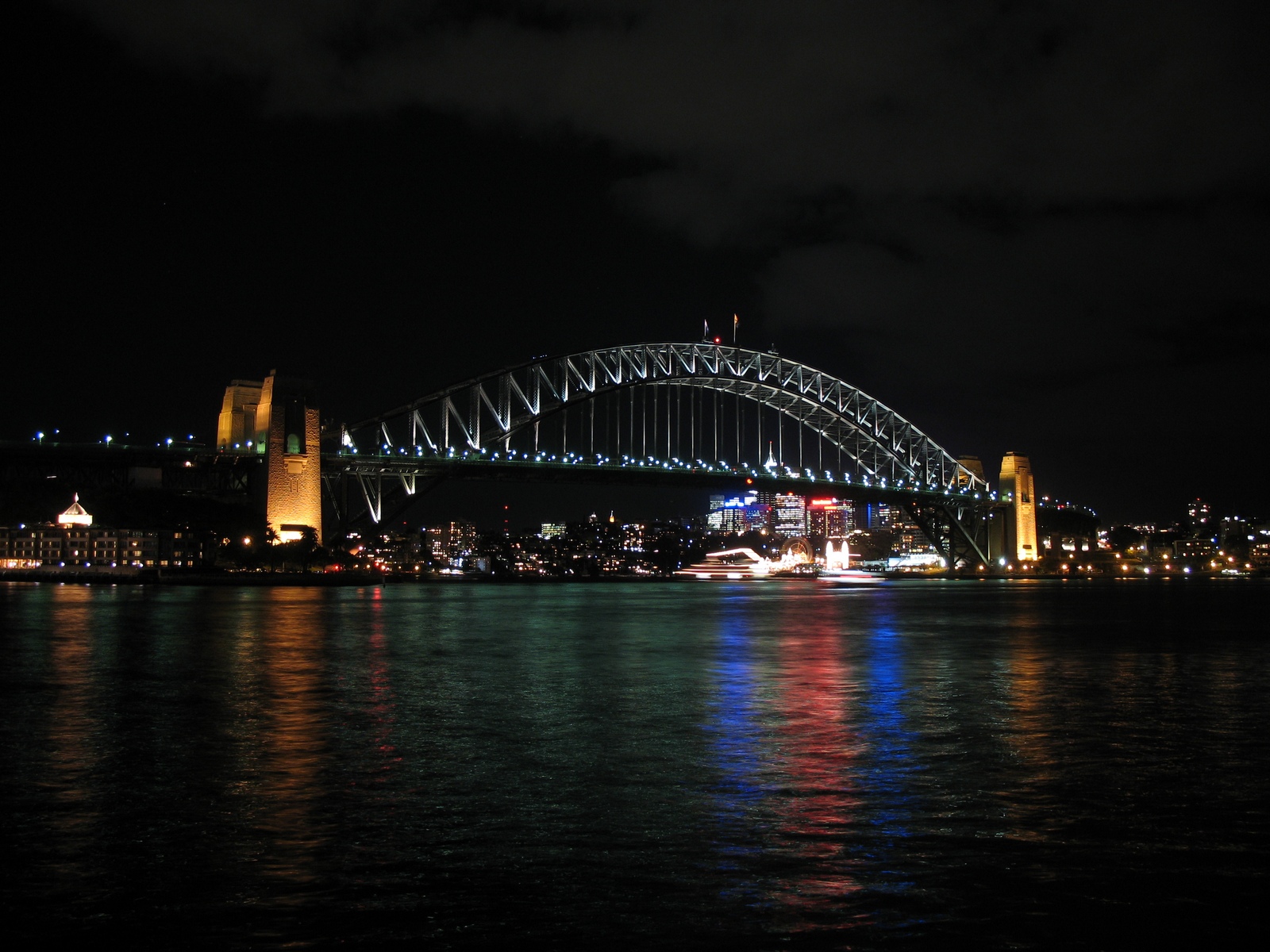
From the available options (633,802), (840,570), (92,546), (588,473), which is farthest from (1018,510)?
(633,802)

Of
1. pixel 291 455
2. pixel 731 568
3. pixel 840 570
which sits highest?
pixel 291 455

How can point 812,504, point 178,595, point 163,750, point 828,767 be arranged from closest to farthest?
point 828,767 → point 163,750 → point 178,595 → point 812,504

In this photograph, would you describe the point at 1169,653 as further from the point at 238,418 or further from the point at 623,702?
the point at 238,418

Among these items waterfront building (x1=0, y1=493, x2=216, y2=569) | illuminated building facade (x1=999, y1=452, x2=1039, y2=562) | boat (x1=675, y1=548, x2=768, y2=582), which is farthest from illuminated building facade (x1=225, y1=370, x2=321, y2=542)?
illuminated building facade (x1=999, y1=452, x2=1039, y2=562)

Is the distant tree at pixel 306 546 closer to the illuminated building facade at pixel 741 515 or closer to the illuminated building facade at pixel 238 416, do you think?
the illuminated building facade at pixel 238 416

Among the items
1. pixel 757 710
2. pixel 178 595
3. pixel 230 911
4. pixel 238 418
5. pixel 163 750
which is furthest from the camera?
pixel 238 418

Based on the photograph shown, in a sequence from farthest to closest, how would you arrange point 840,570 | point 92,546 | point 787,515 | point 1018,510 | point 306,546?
point 787,515, point 840,570, point 1018,510, point 92,546, point 306,546

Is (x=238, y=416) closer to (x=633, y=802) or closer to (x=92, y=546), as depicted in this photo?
(x=92, y=546)

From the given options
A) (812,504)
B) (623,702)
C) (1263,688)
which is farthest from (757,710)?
(812,504)
